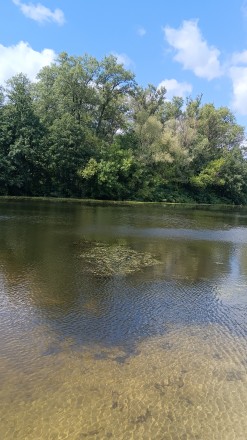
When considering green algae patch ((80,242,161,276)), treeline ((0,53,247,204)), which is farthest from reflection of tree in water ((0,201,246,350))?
treeline ((0,53,247,204))

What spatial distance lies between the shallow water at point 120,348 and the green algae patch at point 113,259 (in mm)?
65

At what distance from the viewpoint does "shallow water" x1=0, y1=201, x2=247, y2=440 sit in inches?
143

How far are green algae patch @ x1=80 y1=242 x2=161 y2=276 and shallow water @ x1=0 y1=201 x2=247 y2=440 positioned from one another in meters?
0.06

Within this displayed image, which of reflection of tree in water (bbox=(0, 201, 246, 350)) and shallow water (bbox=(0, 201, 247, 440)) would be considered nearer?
shallow water (bbox=(0, 201, 247, 440))

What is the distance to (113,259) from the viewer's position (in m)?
11.2

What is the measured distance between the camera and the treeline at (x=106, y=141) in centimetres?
3844

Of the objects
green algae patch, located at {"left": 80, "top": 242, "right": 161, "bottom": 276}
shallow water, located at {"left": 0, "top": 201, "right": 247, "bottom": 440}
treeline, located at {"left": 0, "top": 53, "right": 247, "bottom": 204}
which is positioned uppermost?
treeline, located at {"left": 0, "top": 53, "right": 247, "bottom": 204}

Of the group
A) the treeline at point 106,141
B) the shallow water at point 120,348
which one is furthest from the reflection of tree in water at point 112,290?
the treeline at point 106,141

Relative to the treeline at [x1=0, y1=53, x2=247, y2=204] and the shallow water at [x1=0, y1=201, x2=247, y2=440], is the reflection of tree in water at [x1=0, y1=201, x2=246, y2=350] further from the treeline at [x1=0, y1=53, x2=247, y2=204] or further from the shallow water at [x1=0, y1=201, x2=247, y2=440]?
the treeline at [x1=0, y1=53, x2=247, y2=204]

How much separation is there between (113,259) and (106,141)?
142ft

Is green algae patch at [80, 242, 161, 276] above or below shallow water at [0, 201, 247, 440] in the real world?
above

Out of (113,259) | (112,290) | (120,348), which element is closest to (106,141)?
(113,259)

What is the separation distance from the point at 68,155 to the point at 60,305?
35.9 metres

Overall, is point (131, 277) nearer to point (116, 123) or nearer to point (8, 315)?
point (8, 315)
